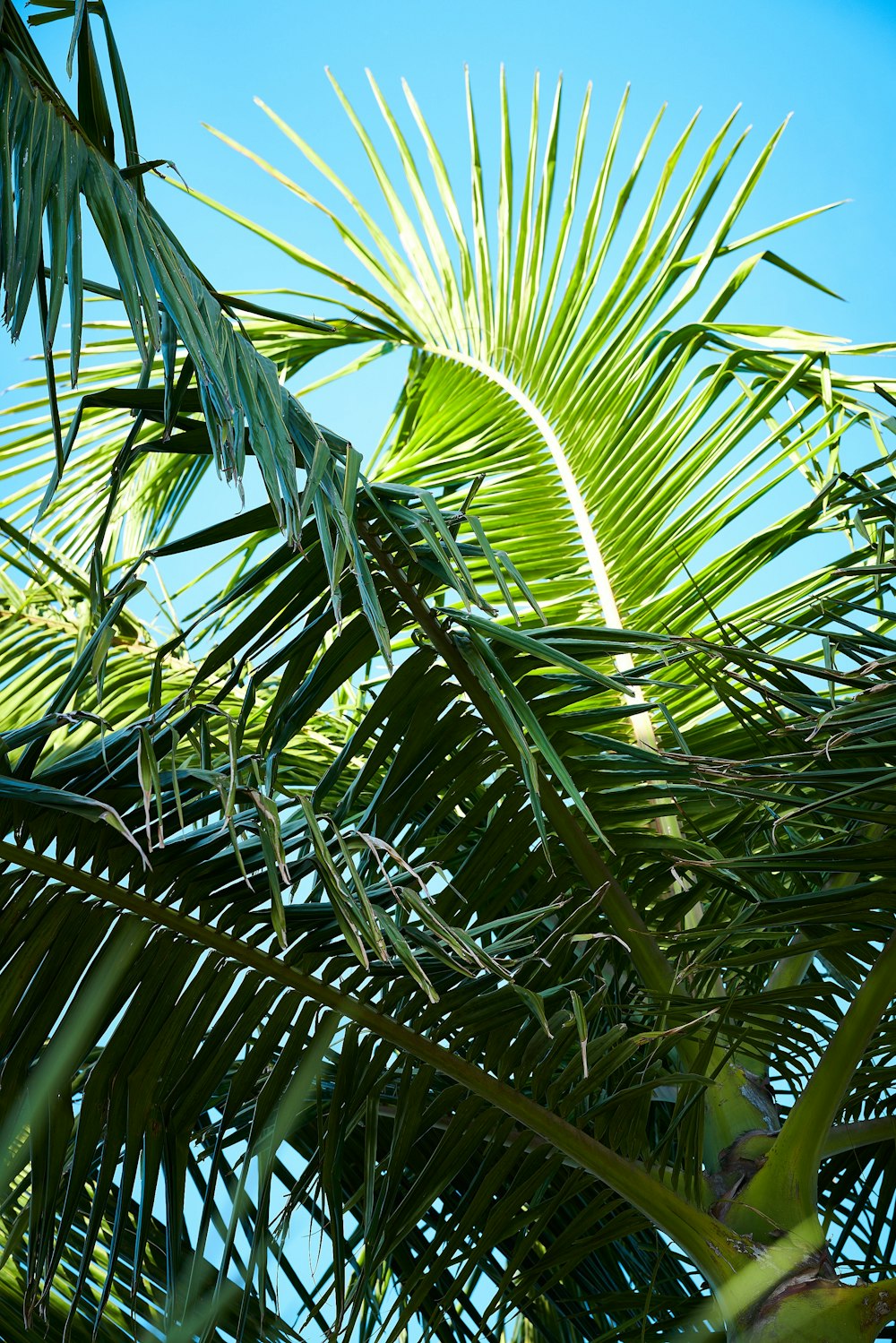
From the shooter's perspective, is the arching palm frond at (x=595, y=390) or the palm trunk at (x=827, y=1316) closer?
the palm trunk at (x=827, y=1316)

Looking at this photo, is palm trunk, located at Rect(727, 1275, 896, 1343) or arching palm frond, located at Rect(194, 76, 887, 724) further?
arching palm frond, located at Rect(194, 76, 887, 724)

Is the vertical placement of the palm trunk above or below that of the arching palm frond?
below

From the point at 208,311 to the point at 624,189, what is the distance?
908mm

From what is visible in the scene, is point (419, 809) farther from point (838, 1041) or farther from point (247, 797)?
point (838, 1041)

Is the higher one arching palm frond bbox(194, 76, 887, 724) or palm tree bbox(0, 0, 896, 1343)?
arching palm frond bbox(194, 76, 887, 724)

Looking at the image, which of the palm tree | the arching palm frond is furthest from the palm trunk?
the arching palm frond

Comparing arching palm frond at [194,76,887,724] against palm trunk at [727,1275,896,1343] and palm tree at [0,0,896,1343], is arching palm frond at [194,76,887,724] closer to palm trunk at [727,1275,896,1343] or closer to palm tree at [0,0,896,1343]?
palm tree at [0,0,896,1343]

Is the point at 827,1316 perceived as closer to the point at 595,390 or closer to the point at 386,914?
the point at 386,914

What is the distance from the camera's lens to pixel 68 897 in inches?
26.2

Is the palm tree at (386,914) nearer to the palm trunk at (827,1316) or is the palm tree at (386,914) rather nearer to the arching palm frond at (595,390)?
the palm trunk at (827,1316)

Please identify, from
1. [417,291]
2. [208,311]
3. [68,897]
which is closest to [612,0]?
[417,291]

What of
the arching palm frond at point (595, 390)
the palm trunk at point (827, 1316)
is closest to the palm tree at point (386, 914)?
the palm trunk at point (827, 1316)

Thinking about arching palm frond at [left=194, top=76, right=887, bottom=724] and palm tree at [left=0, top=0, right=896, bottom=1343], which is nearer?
palm tree at [left=0, top=0, right=896, bottom=1343]

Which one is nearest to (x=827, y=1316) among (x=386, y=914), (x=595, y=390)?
(x=386, y=914)
